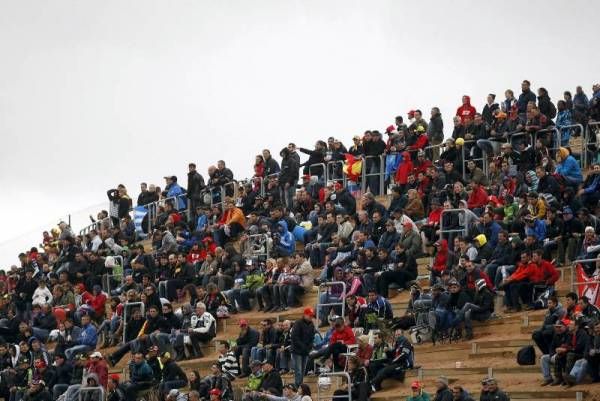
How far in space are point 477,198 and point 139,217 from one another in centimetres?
1475

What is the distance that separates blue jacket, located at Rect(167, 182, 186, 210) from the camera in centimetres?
5501

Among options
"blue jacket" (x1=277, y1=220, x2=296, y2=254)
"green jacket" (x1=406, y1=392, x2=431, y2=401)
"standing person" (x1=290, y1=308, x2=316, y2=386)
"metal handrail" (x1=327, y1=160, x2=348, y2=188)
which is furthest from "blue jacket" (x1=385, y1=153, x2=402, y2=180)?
"green jacket" (x1=406, y1=392, x2=431, y2=401)

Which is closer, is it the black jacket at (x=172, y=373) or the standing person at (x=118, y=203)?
the black jacket at (x=172, y=373)

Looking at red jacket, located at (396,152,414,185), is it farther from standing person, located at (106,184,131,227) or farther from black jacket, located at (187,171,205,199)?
standing person, located at (106,184,131,227)

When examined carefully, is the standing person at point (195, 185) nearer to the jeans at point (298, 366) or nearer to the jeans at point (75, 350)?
the jeans at point (75, 350)

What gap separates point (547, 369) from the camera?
117ft

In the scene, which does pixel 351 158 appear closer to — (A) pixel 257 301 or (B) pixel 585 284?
(A) pixel 257 301

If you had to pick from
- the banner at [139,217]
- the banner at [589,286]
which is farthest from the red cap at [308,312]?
the banner at [139,217]

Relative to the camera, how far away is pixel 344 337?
39.4 meters

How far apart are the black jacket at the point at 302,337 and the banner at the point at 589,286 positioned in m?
5.47

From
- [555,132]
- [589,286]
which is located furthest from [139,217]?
[589,286]

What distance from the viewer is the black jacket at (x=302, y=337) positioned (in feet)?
131

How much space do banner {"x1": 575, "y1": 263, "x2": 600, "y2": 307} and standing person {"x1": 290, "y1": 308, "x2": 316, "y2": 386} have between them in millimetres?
5467

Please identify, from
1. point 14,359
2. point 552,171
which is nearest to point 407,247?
point 552,171
